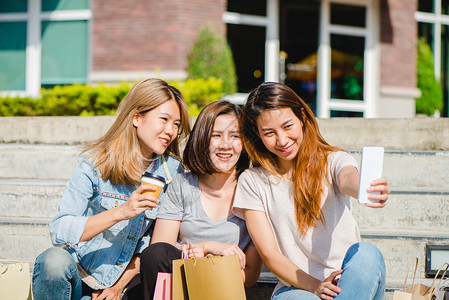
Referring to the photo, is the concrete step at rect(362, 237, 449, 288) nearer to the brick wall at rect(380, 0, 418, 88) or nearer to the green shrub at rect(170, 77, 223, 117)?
the green shrub at rect(170, 77, 223, 117)

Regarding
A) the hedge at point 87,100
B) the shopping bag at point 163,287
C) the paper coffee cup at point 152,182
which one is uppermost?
the hedge at point 87,100

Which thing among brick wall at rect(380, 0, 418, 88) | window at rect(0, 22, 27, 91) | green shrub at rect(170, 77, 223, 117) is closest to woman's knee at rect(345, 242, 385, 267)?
green shrub at rect(170, 77, 223, 117)

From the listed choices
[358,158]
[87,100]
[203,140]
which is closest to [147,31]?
[87,100]

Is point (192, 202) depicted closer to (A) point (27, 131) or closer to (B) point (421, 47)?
(A) point (27, 131)

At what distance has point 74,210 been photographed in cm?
257

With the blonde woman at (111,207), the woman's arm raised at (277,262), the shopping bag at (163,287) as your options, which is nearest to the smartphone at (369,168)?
the woman's arm raised at (277,262)

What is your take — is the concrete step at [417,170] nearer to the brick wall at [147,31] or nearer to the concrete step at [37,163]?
the concrete step at [37,163]

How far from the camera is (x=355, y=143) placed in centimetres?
394

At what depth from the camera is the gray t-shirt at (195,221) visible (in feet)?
8.80

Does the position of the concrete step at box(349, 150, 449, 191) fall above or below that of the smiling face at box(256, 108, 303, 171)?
below

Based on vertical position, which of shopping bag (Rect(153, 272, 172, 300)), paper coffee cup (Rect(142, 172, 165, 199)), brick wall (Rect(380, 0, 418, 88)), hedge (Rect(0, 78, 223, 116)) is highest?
brick wall (Rect(380, 0, 418, 88))

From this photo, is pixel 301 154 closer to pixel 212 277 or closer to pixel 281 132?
pixel 281 132

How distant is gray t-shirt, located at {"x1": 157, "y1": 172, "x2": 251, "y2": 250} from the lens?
2682 mm

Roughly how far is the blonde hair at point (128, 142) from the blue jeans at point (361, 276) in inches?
44.6
